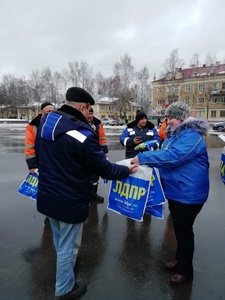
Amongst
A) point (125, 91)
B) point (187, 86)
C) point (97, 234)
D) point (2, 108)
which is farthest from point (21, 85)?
point (97, 234)

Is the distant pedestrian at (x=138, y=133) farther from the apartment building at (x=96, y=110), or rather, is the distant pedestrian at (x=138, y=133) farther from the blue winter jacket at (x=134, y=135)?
the apartment building at (x=96, y=110)

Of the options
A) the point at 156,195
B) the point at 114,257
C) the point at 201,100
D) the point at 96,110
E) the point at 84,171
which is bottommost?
the point at 114,257

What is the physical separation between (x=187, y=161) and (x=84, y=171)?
1.03 m

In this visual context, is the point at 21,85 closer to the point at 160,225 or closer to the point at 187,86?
the point at 187,86

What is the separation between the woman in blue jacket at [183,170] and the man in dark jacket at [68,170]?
0.59 m

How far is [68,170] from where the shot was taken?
82.1 inches

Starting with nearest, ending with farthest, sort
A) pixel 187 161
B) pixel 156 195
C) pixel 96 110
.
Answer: pixel 187 161, pixel 156 195, pixel 96 110

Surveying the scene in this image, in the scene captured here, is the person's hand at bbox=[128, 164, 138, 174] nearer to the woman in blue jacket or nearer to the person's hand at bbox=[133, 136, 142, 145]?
the woman in blue jacket

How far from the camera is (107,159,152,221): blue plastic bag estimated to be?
2.73 meters

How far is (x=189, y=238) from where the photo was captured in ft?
8.51

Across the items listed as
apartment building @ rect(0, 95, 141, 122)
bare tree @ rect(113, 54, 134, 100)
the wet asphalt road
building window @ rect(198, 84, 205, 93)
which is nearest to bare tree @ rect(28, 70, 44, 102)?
apartment building @ rect(0, 95, 141, 122)

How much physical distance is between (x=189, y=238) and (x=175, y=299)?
0.60m

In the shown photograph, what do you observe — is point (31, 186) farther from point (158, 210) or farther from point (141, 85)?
point (141, 85)

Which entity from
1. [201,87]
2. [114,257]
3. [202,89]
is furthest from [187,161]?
[201,87]
